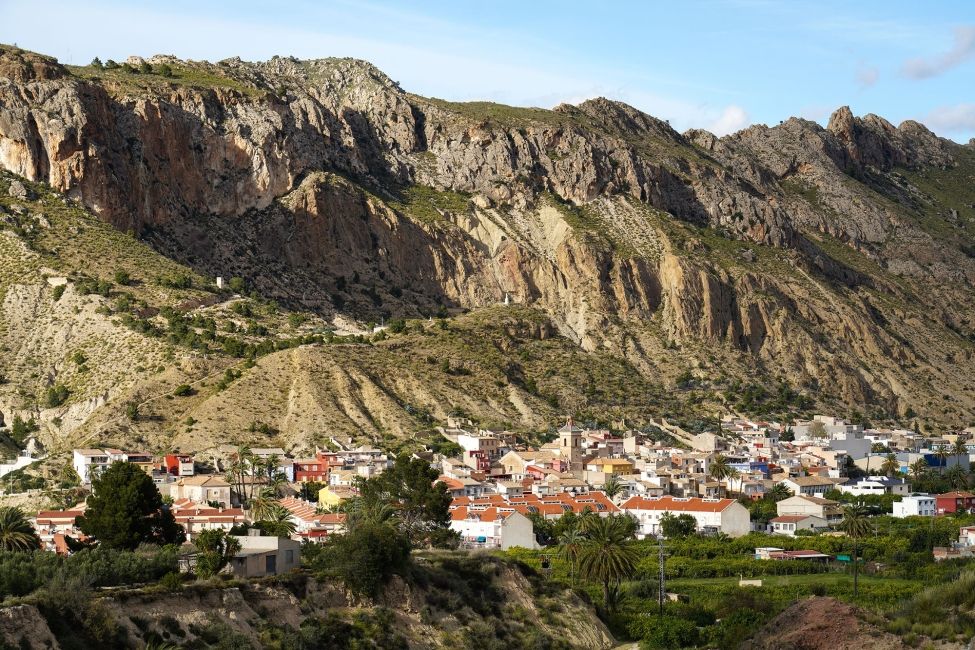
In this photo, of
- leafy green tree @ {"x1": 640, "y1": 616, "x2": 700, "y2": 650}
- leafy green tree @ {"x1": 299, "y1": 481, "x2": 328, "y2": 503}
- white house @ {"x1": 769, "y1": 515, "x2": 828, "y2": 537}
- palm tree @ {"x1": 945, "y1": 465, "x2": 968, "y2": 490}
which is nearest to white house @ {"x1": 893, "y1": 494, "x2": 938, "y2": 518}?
white house @ {"x1": 769, "y1": 515, "x2": 828, "y2": 537}

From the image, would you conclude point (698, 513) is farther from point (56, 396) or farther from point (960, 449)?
point (56, 396)

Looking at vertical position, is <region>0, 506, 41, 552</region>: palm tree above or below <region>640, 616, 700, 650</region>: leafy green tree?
above

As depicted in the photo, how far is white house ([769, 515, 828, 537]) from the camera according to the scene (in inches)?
4104

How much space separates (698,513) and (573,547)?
2762 cm

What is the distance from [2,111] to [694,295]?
2786 inches

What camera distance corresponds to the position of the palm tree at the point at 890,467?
130m

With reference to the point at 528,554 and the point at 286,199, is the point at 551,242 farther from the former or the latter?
the point at 528,554

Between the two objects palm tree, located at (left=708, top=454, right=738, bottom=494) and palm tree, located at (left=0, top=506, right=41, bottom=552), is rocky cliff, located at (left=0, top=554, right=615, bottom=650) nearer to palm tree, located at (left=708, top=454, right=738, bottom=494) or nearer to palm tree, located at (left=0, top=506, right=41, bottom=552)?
palm tree, located at (left=0, top=506, right=41, bottom=552)

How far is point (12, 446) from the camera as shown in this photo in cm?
11456

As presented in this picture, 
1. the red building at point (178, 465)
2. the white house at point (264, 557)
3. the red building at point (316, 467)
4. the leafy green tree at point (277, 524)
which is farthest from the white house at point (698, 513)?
the white house at point (264, 557)

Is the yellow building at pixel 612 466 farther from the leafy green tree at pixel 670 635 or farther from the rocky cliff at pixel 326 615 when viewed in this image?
the rocky cliff at pixel 326 615

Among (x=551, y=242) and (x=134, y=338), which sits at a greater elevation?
(x=551, y=242)

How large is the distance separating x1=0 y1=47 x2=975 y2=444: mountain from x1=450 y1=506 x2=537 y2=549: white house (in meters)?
37.1

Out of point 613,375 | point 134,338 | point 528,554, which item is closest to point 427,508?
point 528,554
